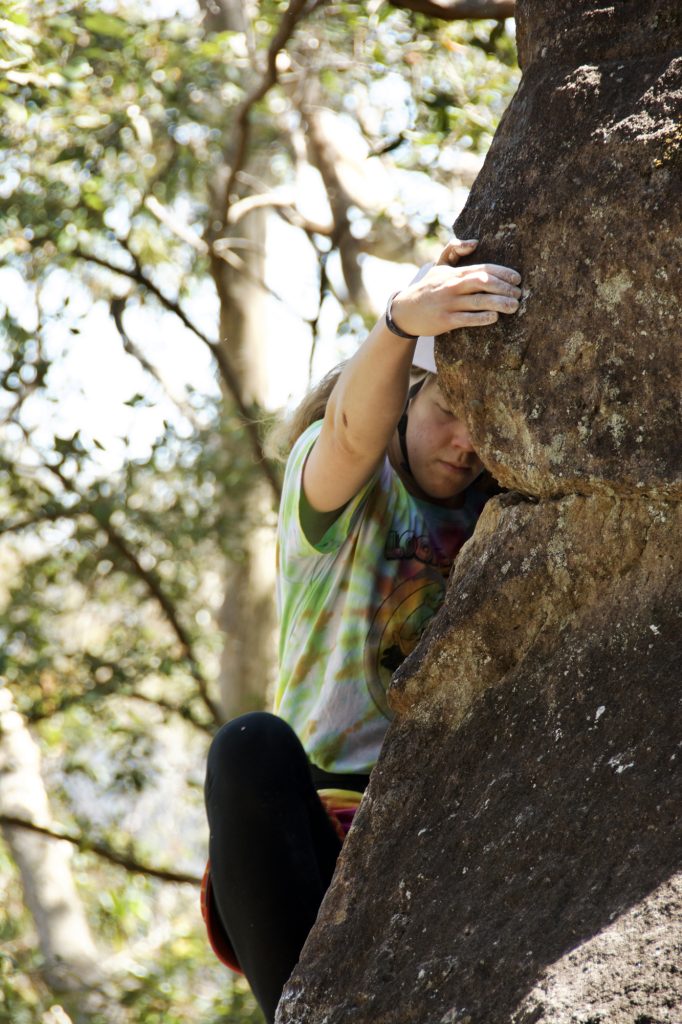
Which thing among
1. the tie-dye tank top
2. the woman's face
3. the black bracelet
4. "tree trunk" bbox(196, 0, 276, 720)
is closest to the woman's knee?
the tie-dye tank top

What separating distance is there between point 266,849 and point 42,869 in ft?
14.9

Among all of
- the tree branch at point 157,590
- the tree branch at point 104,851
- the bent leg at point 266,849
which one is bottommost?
the tree branch at point 104,851

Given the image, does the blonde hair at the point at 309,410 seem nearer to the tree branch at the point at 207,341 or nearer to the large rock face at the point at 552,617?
the large rock face at the point at 552,617

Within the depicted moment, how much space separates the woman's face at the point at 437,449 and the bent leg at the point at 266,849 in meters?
Result: 0.53

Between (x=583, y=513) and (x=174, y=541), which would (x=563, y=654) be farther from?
(x=174, y=541)

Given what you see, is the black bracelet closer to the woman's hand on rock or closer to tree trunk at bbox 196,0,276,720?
the woman's hand on rock

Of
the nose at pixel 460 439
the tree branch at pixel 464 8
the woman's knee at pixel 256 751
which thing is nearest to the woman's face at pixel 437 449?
the nose at pixel 460 439

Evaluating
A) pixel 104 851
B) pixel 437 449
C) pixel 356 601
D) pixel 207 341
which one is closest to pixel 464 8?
pixel 437 449

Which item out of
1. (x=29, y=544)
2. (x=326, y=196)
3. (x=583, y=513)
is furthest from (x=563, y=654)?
(x=326, y=196)

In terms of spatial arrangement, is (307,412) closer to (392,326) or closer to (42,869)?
(392,326)

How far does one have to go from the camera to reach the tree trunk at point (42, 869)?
5367 mm

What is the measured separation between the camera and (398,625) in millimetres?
2121

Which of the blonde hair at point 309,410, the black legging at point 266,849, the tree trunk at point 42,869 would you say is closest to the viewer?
the black legging at point 266,849

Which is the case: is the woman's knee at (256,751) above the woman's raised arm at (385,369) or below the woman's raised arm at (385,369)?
below
